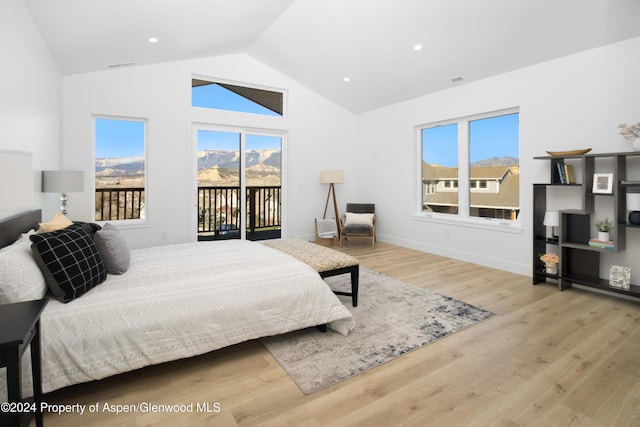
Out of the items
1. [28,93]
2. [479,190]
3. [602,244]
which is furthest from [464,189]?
[28,93]

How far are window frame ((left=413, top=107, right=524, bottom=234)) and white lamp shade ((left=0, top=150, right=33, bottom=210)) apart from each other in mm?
4912

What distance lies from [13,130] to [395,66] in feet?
14.9

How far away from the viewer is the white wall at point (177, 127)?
4613 millimetres

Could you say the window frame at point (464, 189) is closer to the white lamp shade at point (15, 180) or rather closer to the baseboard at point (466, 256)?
the baseboard at point (466, 256)

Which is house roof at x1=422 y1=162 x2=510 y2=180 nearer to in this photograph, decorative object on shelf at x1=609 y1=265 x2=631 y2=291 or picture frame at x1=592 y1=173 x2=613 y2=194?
picture frame at x1=592 y1=173 x2=613 y2=194

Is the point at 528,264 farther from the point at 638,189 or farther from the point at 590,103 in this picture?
the point at 590,103

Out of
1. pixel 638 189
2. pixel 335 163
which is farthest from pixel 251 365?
pixel 335 163

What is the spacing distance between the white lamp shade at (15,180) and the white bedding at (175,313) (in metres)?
0.75

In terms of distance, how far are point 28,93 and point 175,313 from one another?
262 cm

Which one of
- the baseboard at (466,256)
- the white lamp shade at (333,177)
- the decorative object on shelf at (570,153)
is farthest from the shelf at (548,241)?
the white lamp shade at (333,177)

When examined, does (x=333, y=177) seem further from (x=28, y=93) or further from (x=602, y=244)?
(x=28, y=93)

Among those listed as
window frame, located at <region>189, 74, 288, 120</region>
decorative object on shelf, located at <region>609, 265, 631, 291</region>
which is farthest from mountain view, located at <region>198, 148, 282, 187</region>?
decorative object on shelf, located at <region>609, 265, 631, 291</region>

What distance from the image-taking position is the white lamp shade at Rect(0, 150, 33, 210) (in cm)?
132

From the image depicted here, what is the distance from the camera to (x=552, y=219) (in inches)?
148
